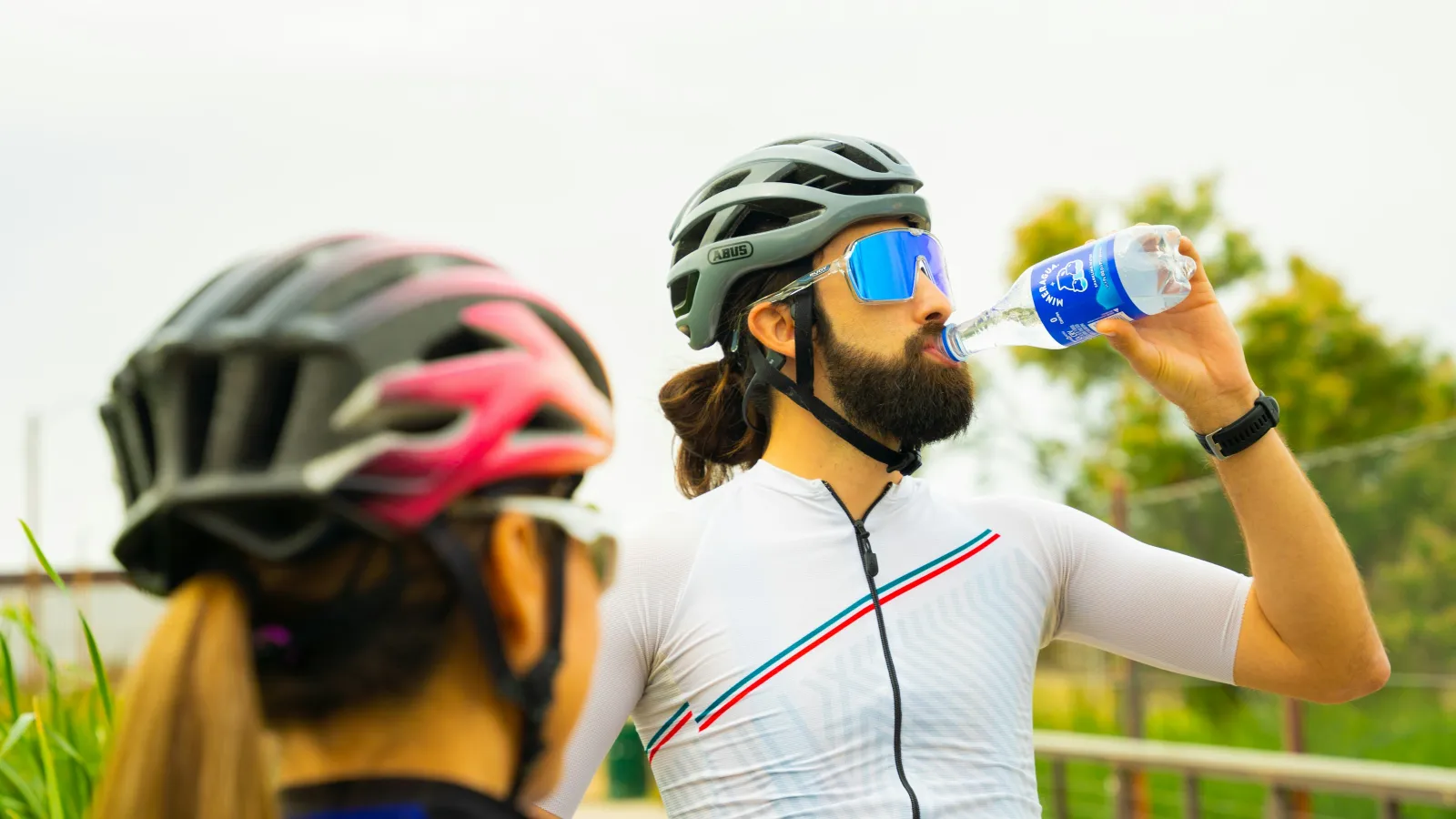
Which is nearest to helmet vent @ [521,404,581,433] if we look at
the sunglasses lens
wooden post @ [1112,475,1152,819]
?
the sunglasses lens

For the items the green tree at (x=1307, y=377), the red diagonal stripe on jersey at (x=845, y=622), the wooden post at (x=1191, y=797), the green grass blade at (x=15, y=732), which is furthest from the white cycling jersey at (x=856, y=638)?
the green tree at (x=1307, y=377)

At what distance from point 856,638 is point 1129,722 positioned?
7120 millimetres

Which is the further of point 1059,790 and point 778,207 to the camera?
point 1059,790

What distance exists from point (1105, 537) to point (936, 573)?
0.42 metres

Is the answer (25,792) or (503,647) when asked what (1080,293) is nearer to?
(503,647)

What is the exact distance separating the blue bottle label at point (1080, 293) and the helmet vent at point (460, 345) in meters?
1.72

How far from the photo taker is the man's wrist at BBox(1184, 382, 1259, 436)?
2.99m

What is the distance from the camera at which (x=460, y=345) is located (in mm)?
1542

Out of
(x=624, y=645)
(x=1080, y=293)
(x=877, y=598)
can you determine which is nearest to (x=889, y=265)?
(x=1080, y=293)

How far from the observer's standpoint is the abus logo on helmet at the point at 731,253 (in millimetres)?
3416

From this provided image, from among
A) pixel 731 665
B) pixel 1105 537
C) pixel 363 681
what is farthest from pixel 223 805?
pixel 1105 537

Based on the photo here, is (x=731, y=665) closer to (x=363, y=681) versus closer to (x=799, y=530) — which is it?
(x=799, y=530)

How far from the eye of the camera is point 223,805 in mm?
1281

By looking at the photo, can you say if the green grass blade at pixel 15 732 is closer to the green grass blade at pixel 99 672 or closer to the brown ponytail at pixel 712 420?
the green grass blade at pixel 99 672
